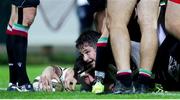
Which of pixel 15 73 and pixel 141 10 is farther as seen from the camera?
pixel 15 73

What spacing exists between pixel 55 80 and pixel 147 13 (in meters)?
1.38

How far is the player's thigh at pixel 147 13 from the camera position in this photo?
7628mm

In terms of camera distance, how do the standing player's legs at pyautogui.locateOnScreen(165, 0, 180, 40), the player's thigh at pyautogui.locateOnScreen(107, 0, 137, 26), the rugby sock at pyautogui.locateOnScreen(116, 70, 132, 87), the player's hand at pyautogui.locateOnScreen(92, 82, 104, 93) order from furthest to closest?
the standing player's legs at pyautogui.locateOnScreen(165, 0, 180, 40) < the player's hand at pyautogui.locateOnScreen(92, 82, 104, 93) < the player's thigh at pyautogui.locateOnScreen(107, 0, 137, 26) < the rugby sock at pyautogui.locateOnScreen(116, 70, 132, 87)

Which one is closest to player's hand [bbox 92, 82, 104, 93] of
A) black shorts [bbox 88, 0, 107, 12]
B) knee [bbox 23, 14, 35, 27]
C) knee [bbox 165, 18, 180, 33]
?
knee [bbox 165, 18, 180, 33]

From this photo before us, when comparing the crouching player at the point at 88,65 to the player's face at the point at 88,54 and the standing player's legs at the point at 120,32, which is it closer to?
the player's face at the point at 88,54

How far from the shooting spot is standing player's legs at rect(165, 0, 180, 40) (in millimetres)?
7805

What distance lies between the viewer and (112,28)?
7.57 meters

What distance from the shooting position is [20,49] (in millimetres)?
8211

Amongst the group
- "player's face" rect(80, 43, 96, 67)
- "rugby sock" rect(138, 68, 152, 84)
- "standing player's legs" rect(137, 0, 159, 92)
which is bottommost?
"rugby sock" rect(138, 68, 152, 84)

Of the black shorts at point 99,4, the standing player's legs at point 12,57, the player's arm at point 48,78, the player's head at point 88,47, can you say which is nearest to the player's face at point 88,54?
the player's head at point 88,47

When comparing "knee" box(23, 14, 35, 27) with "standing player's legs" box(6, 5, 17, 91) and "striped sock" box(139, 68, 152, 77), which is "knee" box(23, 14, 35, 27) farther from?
"striped sock" box(139, 68, 152, 77)

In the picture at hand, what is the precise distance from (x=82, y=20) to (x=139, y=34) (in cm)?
725

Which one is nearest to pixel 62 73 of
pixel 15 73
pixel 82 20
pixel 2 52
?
pixel 15 73

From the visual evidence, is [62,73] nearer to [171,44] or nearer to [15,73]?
[15,73]
